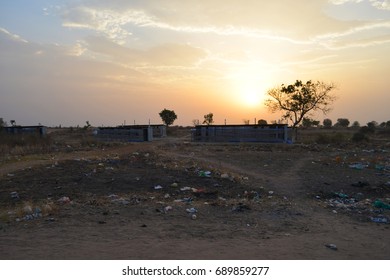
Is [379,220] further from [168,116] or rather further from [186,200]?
[168,116]

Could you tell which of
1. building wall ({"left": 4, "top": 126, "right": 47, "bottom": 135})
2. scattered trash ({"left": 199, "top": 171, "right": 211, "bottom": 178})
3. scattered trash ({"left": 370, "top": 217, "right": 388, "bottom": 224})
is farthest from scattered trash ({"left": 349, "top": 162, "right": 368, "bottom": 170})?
building wall ({"left": 4, "top": 126, "right": 47, "bottom": 135})

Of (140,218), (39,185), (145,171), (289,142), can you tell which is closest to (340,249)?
(140,218)

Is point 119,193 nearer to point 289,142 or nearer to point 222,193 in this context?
point 222,193

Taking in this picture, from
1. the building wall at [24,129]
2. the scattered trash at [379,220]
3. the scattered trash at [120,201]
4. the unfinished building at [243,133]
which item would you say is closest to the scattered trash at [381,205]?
the scattered trash at [379,220]

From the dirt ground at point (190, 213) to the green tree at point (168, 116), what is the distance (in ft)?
154

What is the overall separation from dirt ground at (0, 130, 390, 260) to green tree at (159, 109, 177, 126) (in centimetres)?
4680

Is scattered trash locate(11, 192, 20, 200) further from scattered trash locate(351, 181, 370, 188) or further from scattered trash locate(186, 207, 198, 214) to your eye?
scattered trash locate(351, 181, 370, 188)

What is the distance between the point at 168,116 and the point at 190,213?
5284cm

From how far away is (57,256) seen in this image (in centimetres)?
457

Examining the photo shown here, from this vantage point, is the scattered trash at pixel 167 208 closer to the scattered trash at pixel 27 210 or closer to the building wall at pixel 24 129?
the scattered trash at pixel 27 210

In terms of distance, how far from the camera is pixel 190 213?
693cm

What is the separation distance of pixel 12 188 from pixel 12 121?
4224 centimetres

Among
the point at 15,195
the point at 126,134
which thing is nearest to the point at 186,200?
the point at 15,195

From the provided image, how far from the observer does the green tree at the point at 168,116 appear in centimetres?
5906
